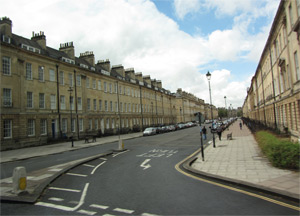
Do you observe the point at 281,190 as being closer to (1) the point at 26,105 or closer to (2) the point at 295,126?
(2) the point at 295,126

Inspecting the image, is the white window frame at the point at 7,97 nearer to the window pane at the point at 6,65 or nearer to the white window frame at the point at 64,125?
the window pane at the point at 6,65

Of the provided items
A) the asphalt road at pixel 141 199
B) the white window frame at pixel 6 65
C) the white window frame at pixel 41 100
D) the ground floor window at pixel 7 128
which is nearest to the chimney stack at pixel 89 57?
the white window frame at pixel 41 100

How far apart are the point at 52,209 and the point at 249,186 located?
20.1 ft

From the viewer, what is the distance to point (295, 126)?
20.4 metres

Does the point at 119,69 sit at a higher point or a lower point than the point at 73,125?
higher

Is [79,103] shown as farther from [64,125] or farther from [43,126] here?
[43,126]

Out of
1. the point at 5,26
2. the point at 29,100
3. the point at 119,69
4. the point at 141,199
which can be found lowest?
the point at 141,199

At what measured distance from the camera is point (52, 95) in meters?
31.9

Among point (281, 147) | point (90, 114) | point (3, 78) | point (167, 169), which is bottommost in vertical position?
point (167, 169)

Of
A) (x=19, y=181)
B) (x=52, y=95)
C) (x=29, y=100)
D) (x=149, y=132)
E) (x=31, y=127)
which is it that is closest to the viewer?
(x=19, y=181)

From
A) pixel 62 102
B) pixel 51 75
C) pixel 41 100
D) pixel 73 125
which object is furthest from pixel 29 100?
pixel 73 125

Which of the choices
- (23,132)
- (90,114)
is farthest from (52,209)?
(90,114)

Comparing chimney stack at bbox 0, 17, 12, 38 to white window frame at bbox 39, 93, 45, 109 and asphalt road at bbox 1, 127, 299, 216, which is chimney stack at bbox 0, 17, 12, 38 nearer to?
white window frame at bbox 39, 93, 45, 109

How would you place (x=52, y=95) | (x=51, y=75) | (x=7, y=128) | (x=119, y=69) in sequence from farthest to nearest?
(x=119, y=69)
(x=51, y=75)
(x=52, y=95)
(x=7, y=128)
